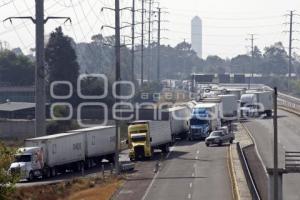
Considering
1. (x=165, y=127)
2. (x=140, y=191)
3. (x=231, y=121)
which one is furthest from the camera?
(x=231, y=121)

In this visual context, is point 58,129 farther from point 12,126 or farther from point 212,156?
point 212,156

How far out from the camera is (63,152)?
56.3 m

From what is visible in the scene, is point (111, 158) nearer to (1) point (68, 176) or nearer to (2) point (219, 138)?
(1) point (68, 176)

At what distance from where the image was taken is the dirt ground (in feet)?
149

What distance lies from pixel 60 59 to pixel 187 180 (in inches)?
3131

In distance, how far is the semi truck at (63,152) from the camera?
53.1m

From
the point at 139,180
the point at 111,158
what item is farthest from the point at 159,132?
the point at 139,180

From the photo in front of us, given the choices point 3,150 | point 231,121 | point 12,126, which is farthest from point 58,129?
point 3,150

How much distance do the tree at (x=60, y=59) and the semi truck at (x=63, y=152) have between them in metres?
61.6

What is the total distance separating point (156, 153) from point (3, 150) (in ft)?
128

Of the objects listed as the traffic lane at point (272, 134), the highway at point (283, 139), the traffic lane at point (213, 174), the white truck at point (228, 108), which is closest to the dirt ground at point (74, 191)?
the traffic lane at point (213, 174)

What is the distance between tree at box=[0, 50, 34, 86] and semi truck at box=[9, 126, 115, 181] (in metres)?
81.1

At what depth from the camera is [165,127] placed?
6956 cm

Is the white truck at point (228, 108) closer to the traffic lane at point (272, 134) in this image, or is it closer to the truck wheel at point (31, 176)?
the traffic lane at point (272, 134)
